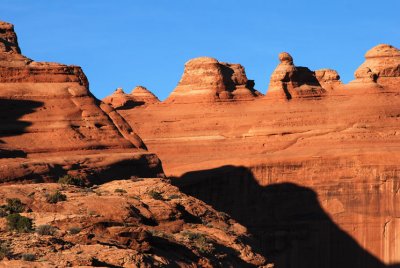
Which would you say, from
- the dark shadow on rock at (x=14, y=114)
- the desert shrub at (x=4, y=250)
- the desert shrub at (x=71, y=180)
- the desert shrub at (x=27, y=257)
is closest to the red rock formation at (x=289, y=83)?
the dark shadow on rock at (x=14, y=114)

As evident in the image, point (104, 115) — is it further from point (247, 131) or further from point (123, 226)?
point (247, 131)

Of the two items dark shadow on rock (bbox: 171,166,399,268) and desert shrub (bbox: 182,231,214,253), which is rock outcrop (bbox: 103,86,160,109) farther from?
desert shrub (bbox: 182,231,214,253)

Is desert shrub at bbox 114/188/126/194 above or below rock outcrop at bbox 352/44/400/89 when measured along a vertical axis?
below

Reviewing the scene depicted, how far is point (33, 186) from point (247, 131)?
47.5m

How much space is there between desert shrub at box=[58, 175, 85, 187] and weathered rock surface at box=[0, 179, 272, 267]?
0.90 m

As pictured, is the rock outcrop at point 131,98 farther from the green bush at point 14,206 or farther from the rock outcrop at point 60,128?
the green bush at point 14,206

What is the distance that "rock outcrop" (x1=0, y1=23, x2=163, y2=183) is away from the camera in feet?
136

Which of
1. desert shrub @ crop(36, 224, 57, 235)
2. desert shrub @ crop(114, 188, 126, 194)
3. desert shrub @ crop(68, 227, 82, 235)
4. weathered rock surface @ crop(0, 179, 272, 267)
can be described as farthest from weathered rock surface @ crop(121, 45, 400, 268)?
desert shrub @ crop(36, 224, 57, 235)

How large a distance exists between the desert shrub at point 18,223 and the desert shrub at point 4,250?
216 centimetres

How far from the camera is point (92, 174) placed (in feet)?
135

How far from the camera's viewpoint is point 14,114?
1708 inches

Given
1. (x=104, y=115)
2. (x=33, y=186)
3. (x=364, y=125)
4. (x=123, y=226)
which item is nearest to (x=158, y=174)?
(x=104, y=115)

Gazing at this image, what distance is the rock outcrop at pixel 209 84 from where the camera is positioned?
83062mm

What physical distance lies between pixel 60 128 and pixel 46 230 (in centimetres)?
1749
